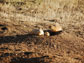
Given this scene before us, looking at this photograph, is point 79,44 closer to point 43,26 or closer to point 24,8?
point 43,26

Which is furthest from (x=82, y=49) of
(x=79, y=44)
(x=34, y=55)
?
(x=34, y=55)

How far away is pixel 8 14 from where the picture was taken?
282 inches

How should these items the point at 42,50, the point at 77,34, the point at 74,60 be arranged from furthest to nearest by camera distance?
1. the point at 77,34
2. the point at 42,50
3. the point at 74,60

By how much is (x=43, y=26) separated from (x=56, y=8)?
281 centimetres

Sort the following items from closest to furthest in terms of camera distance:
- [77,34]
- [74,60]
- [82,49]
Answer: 1. [74,60]
2. [82,49]
3. [77,34]

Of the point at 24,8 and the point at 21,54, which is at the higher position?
the point at 24,8

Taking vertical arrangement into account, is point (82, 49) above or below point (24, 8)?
below

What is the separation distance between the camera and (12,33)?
5293 mm

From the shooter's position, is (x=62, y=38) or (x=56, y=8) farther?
(x=56, y=8)

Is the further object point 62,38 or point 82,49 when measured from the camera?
point 62,38

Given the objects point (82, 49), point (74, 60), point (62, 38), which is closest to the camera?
point (74, 60)

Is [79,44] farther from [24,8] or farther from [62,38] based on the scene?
[24,8]

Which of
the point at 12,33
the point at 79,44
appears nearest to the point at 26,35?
the point at 12,33

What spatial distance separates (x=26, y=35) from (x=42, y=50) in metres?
1.09
